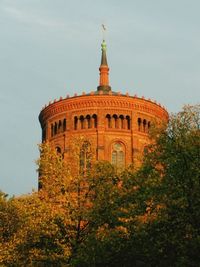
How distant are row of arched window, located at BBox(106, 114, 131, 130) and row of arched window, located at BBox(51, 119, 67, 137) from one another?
14.5ft

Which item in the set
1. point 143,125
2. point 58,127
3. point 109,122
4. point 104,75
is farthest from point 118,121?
point 104,75

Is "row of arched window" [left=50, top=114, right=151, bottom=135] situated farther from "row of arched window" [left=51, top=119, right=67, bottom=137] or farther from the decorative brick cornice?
the decorative brick cornice

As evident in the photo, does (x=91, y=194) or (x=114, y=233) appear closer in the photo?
(x=114, y=233)

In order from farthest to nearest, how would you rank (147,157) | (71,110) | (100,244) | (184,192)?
(71,110), (147,157), (100,244), (184,192)

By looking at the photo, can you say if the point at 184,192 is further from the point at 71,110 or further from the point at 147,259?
the point at 71,110

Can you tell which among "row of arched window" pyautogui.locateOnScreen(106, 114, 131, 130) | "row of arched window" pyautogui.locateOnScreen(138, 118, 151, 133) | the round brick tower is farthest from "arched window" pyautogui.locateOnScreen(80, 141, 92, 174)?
"row of arched window" pyautogui.locateOnScreen(138, 118, 151, 133)

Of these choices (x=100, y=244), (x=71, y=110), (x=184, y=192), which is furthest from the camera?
(x=71, y=110)

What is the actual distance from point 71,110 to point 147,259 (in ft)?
106

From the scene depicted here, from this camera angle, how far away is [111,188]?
1088 inches

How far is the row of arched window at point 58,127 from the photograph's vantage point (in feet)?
184

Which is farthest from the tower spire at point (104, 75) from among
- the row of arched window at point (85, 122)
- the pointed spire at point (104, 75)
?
the row of arched window at point (85, 122)

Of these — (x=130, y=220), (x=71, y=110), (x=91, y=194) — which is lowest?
(x=130, y=220)

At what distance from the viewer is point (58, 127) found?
56.7 meters

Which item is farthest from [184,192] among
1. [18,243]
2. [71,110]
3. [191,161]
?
[71,110]
